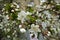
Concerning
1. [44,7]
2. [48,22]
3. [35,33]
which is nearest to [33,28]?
[35,33]

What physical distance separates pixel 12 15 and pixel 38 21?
0.26 meters

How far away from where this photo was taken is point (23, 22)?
61.0 inches

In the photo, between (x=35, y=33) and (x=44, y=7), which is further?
(x=44, y=7)

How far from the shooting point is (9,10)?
65.5 inches

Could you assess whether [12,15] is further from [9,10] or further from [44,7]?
[44,7]

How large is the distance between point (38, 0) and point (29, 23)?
0.30 m

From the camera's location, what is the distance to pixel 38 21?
5.16 feet

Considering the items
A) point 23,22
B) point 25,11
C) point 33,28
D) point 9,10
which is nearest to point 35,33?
point 33,28

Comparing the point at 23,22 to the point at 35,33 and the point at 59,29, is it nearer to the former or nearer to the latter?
the point at 35,33

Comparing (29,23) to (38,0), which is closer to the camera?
(29,23)

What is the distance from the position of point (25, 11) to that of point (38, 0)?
20 centimetres

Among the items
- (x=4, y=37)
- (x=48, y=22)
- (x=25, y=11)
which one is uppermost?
(x=25, y=11)

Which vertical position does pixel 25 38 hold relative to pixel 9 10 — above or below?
below

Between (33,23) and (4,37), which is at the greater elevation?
(33,23)
